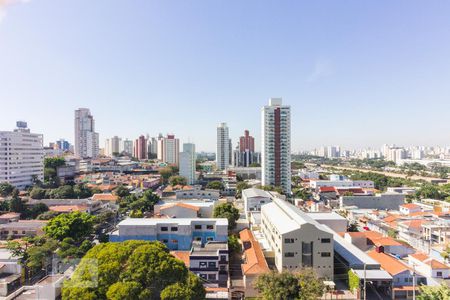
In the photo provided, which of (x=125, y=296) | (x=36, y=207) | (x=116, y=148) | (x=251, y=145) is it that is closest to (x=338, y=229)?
Answer: (x=125, y=296)

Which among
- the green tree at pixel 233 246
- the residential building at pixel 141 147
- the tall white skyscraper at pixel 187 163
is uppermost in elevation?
the residential building at pixel 141 147

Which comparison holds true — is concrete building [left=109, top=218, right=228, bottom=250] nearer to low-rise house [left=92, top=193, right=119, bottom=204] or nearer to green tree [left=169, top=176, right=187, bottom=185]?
low-rise house [left=92, top=193, right=119, bottom=204]

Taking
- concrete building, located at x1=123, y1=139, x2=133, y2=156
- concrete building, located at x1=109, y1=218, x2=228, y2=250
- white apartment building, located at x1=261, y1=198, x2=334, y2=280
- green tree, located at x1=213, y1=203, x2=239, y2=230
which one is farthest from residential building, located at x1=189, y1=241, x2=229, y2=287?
concrete building, located at x1=123, y1=139, x2=133, y2=156

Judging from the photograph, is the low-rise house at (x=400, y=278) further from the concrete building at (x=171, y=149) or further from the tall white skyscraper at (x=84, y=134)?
the tall white skyscraper at (x=84, y=134)

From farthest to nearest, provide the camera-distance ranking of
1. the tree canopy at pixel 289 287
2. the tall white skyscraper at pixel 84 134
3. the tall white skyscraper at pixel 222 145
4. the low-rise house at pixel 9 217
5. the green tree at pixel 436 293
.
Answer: the tall white skyscraper at pixel 84 134
the tall white skyscraper at pixel 222 145
the low-rise house at pixel 9 217
the tree canopy at pixel 289 287
the green tree at pixel 436 293

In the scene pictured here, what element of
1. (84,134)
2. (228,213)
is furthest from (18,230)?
(84,134)

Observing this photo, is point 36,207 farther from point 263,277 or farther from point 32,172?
point 263,277

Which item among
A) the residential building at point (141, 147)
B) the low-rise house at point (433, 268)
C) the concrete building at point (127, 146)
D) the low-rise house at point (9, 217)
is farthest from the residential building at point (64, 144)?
the low-rise house at point (433, 268)

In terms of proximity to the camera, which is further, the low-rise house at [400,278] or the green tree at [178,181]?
the green tree at [178,181]
